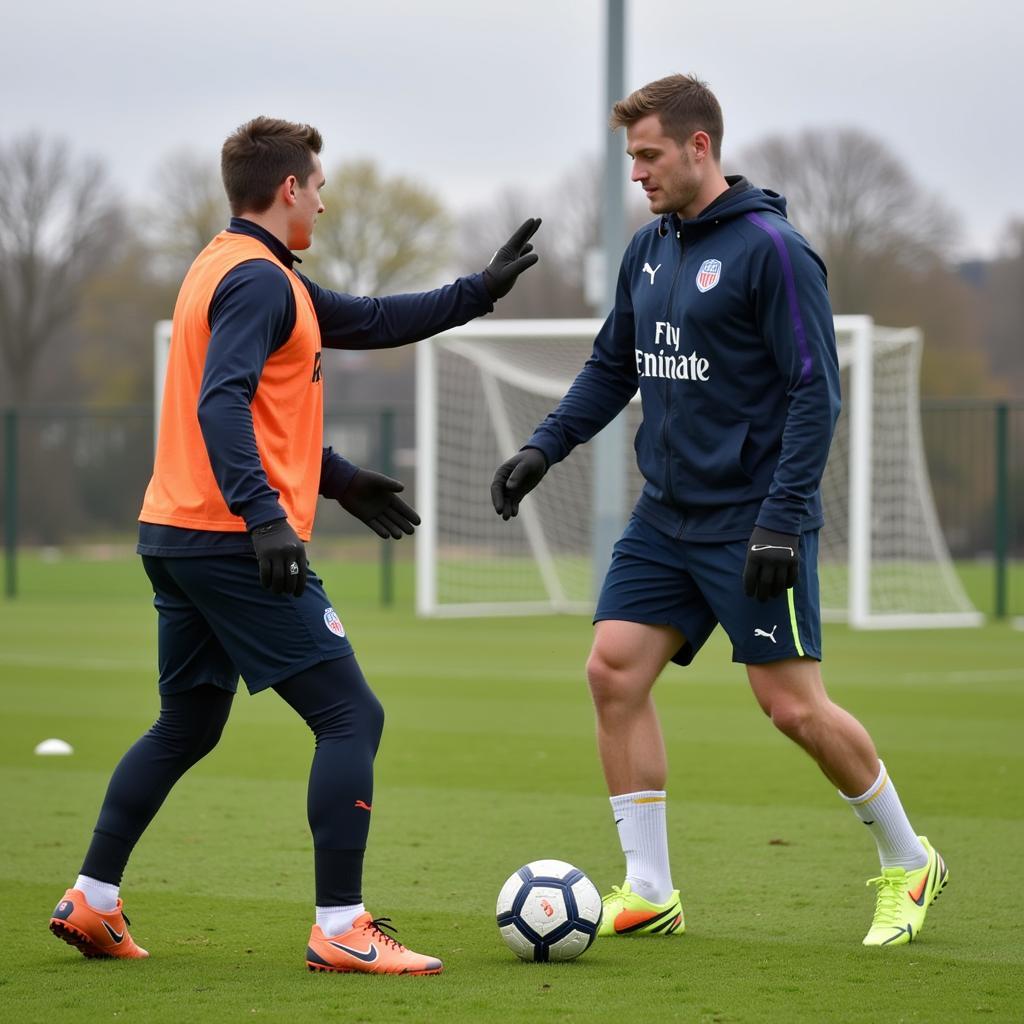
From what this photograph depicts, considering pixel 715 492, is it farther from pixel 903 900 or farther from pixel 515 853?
pixel 515 853

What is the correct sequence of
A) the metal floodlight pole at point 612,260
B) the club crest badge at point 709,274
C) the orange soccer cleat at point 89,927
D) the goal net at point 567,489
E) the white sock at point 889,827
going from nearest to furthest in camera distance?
the orange soccer cleat at point 89,927 → the club crest badge at point 709,274 → the white sock at point 889,827 → the metal floodlight pole at point 612,260 → the goal net at point 567,489

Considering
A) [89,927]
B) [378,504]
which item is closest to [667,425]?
[378,504]

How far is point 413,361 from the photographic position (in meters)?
40.6

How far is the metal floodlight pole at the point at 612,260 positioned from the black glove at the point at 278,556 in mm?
12176

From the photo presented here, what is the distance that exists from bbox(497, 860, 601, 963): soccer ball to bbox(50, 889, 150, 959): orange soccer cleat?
99 centimetres

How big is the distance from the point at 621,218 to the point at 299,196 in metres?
13.3

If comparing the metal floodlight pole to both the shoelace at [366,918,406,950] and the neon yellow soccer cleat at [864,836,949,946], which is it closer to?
the neon yellow soccer cleat at [864,836,949,946]

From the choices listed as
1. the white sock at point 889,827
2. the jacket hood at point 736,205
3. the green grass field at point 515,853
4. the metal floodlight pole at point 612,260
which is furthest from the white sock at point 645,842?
the metal floodlight pole at point 612,260

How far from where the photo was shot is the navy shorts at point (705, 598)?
4750 mm

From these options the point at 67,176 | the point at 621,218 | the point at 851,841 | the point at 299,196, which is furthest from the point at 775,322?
the point at 67,176

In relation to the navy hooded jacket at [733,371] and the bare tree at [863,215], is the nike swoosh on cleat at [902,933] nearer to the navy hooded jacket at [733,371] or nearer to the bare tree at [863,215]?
the navy hooded jacket at [733,371]

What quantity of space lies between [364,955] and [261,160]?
2022 millimetres

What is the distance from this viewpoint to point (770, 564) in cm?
459

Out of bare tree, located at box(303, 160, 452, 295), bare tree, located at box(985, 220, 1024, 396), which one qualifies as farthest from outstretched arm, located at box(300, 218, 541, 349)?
bare tree, located at box(985, 220, 1024, 396)
